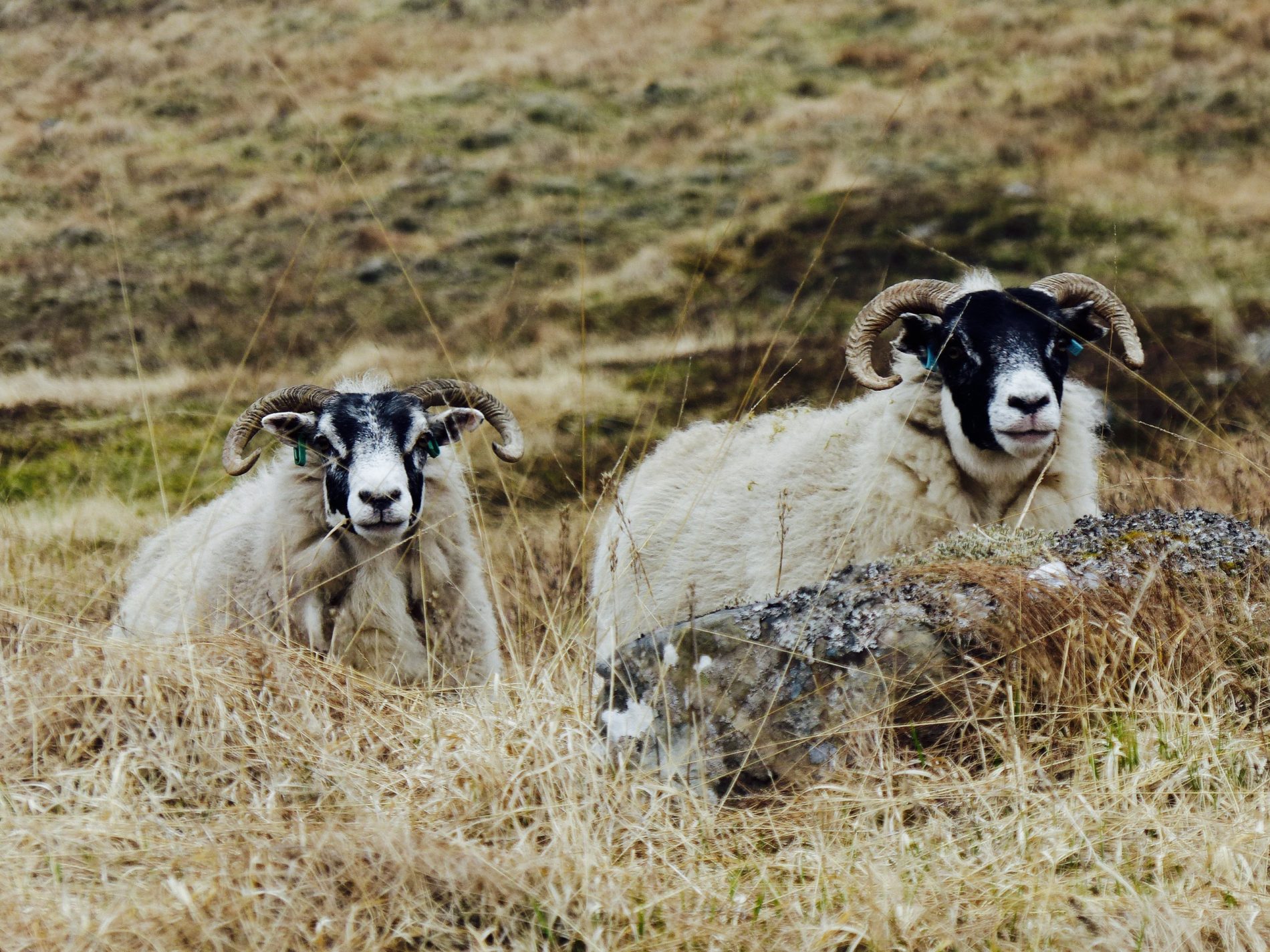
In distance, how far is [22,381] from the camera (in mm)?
21156

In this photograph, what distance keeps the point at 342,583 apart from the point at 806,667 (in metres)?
3.36

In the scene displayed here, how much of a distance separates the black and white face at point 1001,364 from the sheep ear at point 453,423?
8.05ft

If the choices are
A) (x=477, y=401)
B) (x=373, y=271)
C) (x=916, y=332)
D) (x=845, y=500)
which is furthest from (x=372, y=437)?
(x=373, y=271)

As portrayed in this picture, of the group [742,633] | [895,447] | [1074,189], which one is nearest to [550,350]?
[1074,189]

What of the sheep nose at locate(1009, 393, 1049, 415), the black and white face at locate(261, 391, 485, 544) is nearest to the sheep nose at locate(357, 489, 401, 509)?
the black and white face at locate(261, 391, 485, 544)

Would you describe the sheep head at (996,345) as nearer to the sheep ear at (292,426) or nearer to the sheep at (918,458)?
the sheep at (918,458)

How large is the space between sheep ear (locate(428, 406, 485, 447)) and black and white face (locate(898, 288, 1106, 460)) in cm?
245

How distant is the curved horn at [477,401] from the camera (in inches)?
281

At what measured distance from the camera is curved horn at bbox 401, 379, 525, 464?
7125mm

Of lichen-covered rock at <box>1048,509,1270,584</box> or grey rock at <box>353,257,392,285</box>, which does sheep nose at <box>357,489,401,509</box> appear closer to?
lichen-covered rock at <box>1048,509,1270,584</box>

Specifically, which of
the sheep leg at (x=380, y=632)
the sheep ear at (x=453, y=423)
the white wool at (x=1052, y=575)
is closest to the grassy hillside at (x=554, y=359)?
the white wool at (x=1052, y=575)

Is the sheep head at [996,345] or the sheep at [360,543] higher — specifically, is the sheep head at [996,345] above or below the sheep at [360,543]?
above

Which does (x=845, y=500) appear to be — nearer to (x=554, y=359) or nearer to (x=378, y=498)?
(x=378, y=498)

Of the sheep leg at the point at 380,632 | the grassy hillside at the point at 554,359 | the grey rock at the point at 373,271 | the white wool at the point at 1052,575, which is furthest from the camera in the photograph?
the grey rock at the point at 373,271
